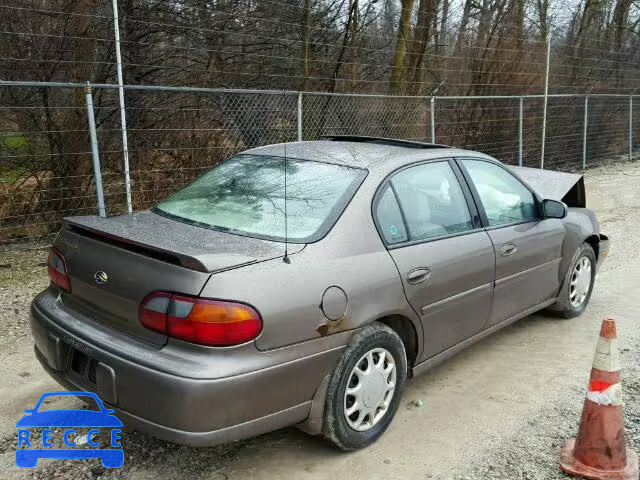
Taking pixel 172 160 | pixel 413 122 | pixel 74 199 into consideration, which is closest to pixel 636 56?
pixel 413 122

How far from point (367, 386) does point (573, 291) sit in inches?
106

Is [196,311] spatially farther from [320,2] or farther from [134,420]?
[320,2]

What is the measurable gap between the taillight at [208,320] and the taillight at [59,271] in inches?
31.4

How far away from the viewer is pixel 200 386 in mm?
2428

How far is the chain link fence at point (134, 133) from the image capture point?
690 cm

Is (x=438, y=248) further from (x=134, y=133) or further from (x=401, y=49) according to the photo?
(x=401, y=49)

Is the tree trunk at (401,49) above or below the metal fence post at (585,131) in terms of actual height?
above

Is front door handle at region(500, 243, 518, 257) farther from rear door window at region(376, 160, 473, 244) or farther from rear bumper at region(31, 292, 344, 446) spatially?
rear bumper at region(31, 292, 344, 446)

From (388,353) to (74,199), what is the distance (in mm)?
5288

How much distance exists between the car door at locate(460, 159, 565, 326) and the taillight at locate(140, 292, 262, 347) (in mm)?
1994

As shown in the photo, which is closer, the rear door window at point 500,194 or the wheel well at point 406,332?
the wheel well at point 406,332

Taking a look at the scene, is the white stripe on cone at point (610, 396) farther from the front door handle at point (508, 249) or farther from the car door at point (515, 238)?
the front door handle at point (508, 249)

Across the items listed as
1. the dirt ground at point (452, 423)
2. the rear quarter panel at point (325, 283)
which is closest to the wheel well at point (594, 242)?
the dirt ground at point (452, 423)

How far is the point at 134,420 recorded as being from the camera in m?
2.59
